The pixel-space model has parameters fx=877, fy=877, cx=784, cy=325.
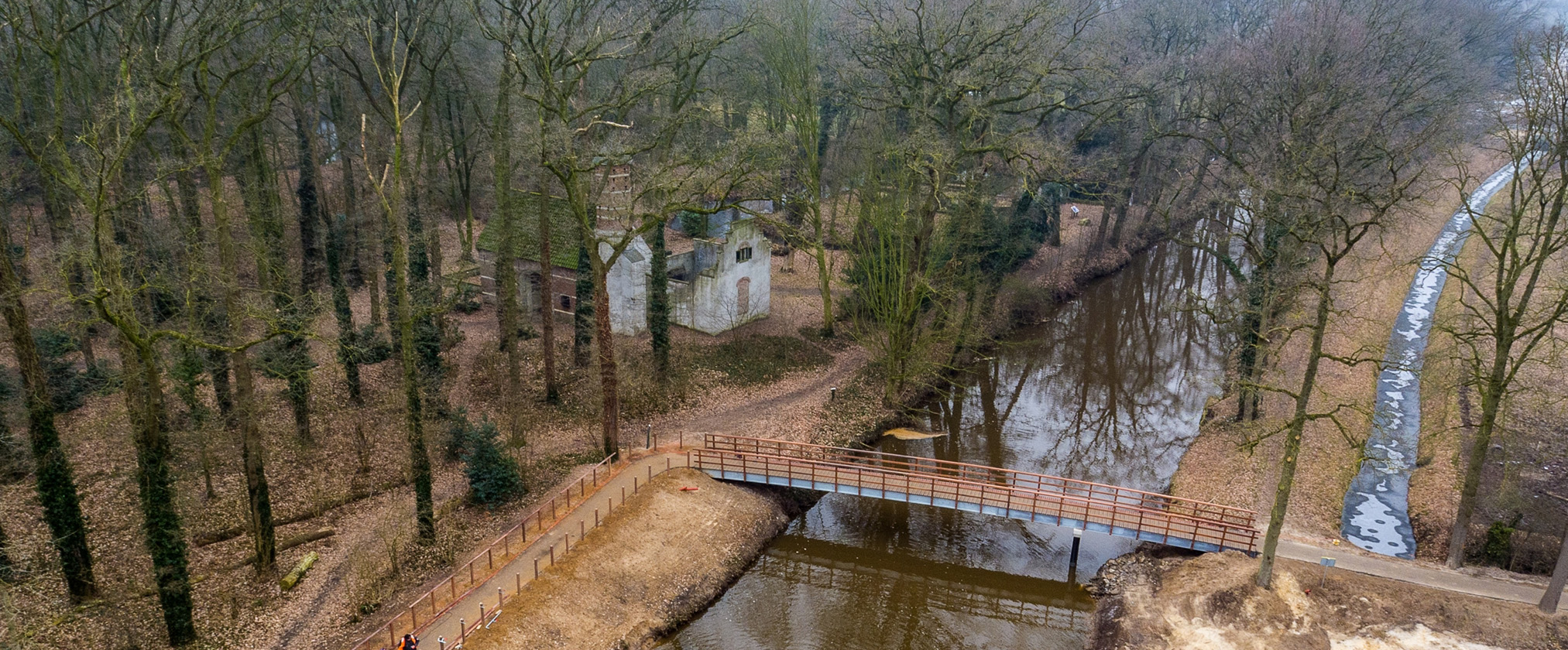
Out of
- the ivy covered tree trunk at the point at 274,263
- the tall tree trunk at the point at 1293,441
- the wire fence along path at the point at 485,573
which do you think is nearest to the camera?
the wire fence along path at the point at 485,573

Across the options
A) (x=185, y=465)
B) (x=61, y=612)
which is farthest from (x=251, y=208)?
(x=61, y=612)

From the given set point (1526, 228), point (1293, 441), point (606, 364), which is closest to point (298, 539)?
point (606, 364)

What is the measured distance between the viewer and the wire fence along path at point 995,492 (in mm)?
19234

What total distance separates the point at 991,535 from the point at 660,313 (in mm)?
11778

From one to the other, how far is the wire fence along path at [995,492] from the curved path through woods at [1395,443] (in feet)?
11.4

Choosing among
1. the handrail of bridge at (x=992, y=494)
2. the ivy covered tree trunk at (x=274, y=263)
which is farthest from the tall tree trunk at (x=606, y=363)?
the ivy covered tree trunk at (x=274, y=263)

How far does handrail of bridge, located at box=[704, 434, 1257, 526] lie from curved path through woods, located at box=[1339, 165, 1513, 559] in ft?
10.1

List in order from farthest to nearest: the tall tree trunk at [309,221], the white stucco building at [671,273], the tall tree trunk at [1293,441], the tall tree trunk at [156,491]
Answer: the white stucco building at [671,273]
the tall tree trunk at [309,221]
the tall tree trunk at [1293,441]
the tall tree trunk at [156,491]

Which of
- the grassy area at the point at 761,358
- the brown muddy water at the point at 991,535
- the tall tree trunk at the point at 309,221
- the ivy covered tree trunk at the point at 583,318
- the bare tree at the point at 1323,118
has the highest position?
the bare tree at the point at 1323,118

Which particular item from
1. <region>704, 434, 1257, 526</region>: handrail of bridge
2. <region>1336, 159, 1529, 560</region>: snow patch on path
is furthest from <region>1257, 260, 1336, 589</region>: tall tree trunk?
<region>704, 434, 1257, 526</region>: handrail of bridge

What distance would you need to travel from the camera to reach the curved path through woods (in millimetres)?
20484

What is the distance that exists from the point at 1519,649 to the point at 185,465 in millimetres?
25934

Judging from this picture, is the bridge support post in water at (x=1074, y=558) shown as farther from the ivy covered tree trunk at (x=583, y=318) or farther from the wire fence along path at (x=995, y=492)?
the ivy covered tree trunk at (x=583, y=318)

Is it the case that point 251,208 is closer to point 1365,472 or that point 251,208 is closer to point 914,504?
point 914,504
